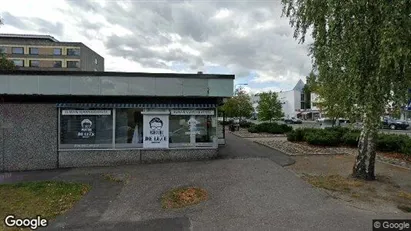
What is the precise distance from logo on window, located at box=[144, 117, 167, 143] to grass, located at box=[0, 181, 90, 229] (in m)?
3.44

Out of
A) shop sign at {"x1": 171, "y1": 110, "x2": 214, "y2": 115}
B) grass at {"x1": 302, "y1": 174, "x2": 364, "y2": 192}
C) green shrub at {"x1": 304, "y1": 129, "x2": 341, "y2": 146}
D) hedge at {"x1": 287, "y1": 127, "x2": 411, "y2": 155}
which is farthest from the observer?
green shrub at {"x1": 304, "y1": 129, "x2": 341, "y2": 146}

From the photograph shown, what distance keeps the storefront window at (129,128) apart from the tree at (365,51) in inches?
269

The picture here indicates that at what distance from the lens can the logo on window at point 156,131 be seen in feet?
36.0

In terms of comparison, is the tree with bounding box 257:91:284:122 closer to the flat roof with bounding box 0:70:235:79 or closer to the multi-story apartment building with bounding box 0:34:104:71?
the flat roof with bounding box 0:70:235:79

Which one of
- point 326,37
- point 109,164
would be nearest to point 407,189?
point 326,37

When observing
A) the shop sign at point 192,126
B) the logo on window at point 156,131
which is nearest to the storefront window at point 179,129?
the shop sign at point 192,126

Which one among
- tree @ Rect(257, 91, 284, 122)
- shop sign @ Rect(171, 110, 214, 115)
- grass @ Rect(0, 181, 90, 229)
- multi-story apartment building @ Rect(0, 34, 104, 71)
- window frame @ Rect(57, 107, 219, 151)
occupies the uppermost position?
multi-story apartment building @ Rect(0, 34, 104, 71)

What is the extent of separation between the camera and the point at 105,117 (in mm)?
10812

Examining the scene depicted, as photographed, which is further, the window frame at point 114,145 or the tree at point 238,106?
the tree at point 238,106

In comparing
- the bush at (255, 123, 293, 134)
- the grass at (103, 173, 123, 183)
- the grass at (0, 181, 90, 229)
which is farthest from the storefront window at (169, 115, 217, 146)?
the bush at (255, 123, 293, 134)

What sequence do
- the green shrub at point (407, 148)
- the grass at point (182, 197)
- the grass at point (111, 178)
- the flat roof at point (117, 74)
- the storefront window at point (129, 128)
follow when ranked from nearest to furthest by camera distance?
1. the grass at point (182, 197)
2. the grass at point (111, 178)
3. the flat roof at point (117, 74)
4. the storefront window at point (129, 128)
5. the green shrub at point (407, 148)

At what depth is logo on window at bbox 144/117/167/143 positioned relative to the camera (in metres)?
11.0

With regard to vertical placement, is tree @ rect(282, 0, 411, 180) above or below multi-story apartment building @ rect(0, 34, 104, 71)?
below

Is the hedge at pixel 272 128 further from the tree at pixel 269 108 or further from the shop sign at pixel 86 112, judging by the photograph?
the shop sign at pixel 86 112
